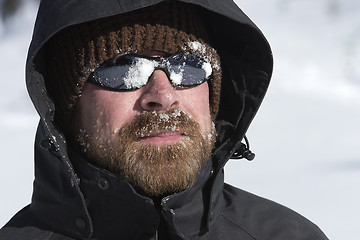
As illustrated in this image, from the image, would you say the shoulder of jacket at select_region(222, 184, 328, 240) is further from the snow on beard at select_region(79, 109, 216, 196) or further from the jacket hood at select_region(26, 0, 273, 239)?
the snow on beard at select_region(79, 109, 216, 196)

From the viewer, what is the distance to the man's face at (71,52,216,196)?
2.73 m

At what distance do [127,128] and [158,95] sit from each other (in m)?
0.19

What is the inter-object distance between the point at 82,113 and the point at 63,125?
0.13m

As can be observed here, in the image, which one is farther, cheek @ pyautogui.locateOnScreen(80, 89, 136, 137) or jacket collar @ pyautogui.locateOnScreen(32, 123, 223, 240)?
cheek @ pyautogui.locateOnScreen(80, 89, 136, 137)

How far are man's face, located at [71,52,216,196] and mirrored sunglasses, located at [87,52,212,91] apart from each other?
0.03m

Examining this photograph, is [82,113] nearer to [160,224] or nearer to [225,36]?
[160,224]

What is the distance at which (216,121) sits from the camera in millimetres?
3252

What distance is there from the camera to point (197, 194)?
2.88 metres

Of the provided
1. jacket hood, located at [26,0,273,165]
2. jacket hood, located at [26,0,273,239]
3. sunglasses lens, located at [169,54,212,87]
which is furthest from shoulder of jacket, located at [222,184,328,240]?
sunglasses lens, located at [169,54,212,87]

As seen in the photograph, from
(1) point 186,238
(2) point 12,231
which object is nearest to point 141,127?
(1) point 186,238

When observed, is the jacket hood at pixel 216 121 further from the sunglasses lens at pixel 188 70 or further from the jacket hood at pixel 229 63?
the sunglasses lens at pixel 188 70

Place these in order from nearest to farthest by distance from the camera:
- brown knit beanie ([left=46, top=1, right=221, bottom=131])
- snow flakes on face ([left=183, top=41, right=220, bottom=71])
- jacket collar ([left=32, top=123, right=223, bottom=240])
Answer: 1. jacket collar ([left=32, top=123, right=223, bottom=240])
2. brown knit beanie ([left=46, top=1, right=221, bottom=131])
3. snow flakes on face ([left=183, top=41, right=220, bottom=71])

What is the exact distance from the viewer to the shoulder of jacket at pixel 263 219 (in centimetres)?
298

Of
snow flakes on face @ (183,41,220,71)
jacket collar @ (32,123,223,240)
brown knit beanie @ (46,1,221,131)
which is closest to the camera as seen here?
jacket collar @ (32,123,223,240)
